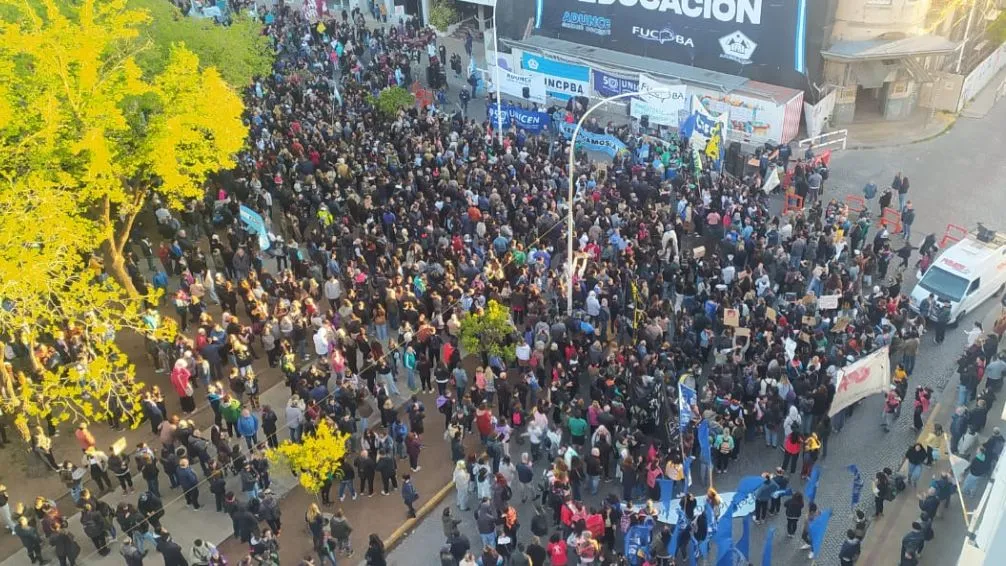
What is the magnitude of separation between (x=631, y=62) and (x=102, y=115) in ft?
75.0

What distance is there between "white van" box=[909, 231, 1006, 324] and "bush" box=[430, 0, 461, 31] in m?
28.6

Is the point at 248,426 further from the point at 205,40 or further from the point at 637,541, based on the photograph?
the point at 205,40

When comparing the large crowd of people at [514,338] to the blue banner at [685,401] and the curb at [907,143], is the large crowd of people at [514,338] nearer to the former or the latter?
the blue banner at [685,401]

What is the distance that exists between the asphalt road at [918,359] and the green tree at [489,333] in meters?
2.15

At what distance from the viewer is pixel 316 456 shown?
15203 mm

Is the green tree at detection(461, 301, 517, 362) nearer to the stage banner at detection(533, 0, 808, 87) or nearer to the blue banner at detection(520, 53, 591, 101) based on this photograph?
the blue banner at detection(520, 53, 591, 101)

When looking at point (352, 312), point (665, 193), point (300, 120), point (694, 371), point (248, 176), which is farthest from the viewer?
point (300, 120)

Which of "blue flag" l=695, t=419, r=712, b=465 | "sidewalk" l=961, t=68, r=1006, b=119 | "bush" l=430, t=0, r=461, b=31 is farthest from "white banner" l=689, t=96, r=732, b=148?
"bush" l=430, t=0, r=461, b=31

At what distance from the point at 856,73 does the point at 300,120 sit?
20.8 meters

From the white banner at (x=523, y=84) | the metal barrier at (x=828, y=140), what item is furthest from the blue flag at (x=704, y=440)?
the white banner at (x=523, y=84)

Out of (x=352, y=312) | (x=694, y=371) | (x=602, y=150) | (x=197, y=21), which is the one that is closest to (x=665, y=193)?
(x=602, y=150)

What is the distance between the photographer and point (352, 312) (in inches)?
776

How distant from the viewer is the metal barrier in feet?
101

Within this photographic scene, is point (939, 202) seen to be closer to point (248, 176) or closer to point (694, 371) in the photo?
point (694, 371)
